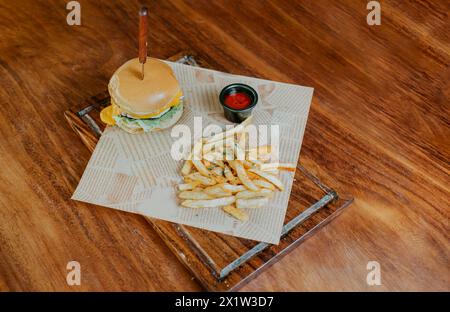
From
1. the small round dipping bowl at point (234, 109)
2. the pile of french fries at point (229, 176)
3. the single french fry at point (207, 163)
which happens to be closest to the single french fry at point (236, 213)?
the pile of french fries at point (229, 176)

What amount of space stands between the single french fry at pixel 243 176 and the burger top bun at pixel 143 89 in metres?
0.47

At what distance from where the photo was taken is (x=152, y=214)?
7.09 ft

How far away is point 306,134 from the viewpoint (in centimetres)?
253

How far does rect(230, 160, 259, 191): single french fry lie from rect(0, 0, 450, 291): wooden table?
1.12ft

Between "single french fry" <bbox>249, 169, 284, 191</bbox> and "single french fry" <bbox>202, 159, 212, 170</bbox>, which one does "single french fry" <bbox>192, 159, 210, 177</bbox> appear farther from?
"single french fry" <bbox>249, 169, 284, 191</bbox>

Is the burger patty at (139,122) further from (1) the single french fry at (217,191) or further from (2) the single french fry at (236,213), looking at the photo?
(2) the single french fry at (236,213)

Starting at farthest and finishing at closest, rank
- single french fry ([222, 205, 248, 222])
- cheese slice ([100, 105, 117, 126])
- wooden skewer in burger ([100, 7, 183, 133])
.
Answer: cheese slice ([100, 105, 117, 126])
wooden skewer in burger ([100, 7, 183, 133])
single french fry ([222, 205, 248, 222])

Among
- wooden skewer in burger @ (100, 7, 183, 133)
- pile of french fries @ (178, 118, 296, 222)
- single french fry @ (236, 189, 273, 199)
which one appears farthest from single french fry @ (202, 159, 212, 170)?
wooden skewer in burger @ (100, 7, 183, 133)

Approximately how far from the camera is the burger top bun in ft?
7.67

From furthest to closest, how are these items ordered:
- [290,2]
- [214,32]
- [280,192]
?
[290,2] → [214,32] → [280,192]

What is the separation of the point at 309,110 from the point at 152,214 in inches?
40.4
